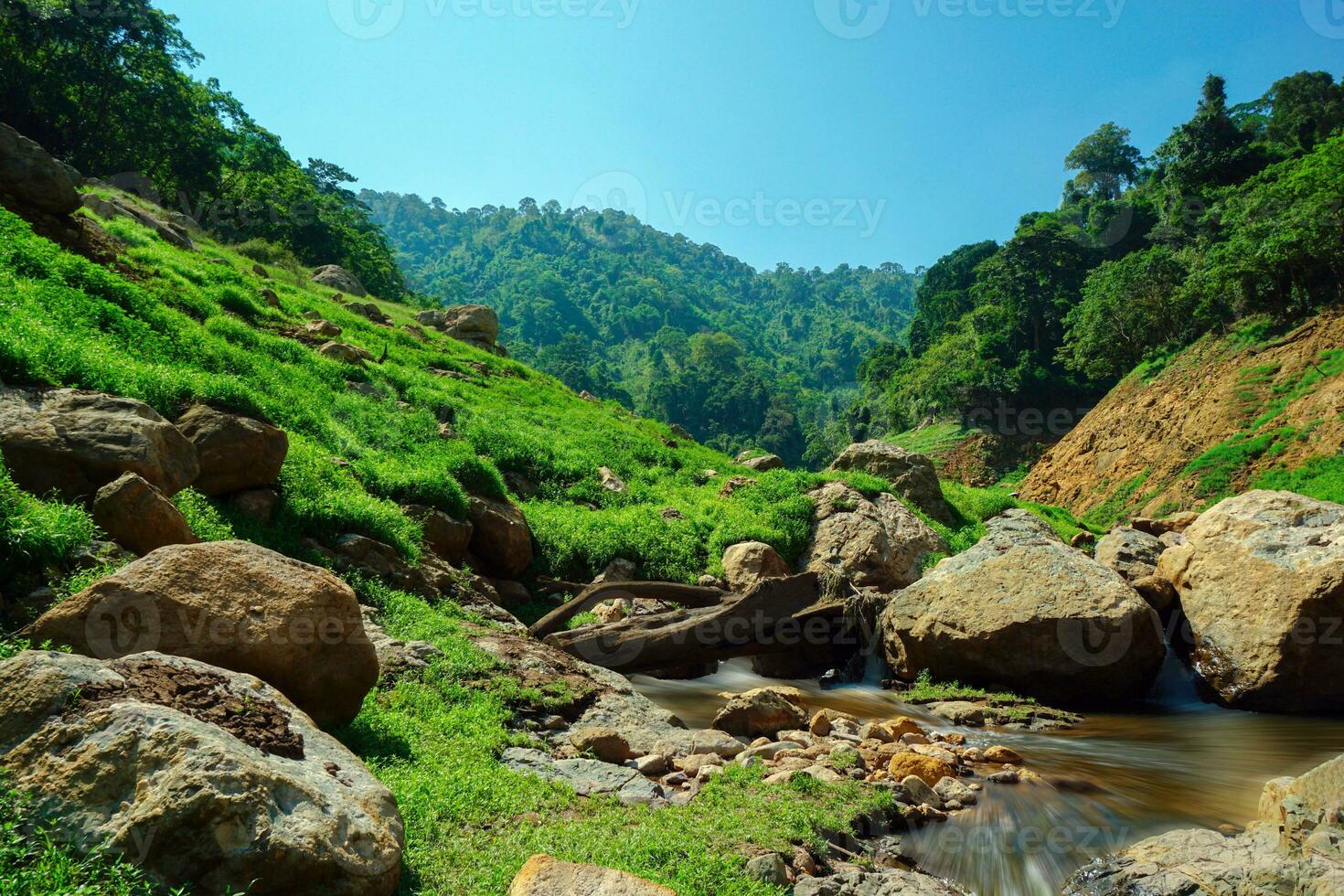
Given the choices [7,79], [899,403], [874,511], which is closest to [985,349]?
[899,403]

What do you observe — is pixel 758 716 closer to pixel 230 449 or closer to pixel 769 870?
pixel 769 870

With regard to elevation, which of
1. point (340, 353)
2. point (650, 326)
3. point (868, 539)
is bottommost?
point (868, 539)

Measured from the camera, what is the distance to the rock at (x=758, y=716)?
28.6ft

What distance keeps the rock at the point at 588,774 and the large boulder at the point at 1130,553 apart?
12.2m

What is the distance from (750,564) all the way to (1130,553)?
7.93 metres

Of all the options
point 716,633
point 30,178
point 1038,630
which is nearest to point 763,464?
point 716,633

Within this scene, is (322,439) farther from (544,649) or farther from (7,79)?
(7,79)

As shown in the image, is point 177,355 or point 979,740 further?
point 177,355

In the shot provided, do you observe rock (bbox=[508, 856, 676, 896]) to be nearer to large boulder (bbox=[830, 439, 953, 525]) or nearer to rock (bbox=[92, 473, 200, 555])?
rock (bbox=[92, 473, 200, 555])

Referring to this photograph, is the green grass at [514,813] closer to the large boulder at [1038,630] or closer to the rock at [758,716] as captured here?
the rock at [758,716]

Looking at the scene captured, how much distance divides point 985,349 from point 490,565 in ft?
192

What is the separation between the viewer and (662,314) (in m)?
145

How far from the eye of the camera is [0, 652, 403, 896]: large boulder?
3.45 metres

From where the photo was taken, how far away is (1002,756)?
845 centimetres
